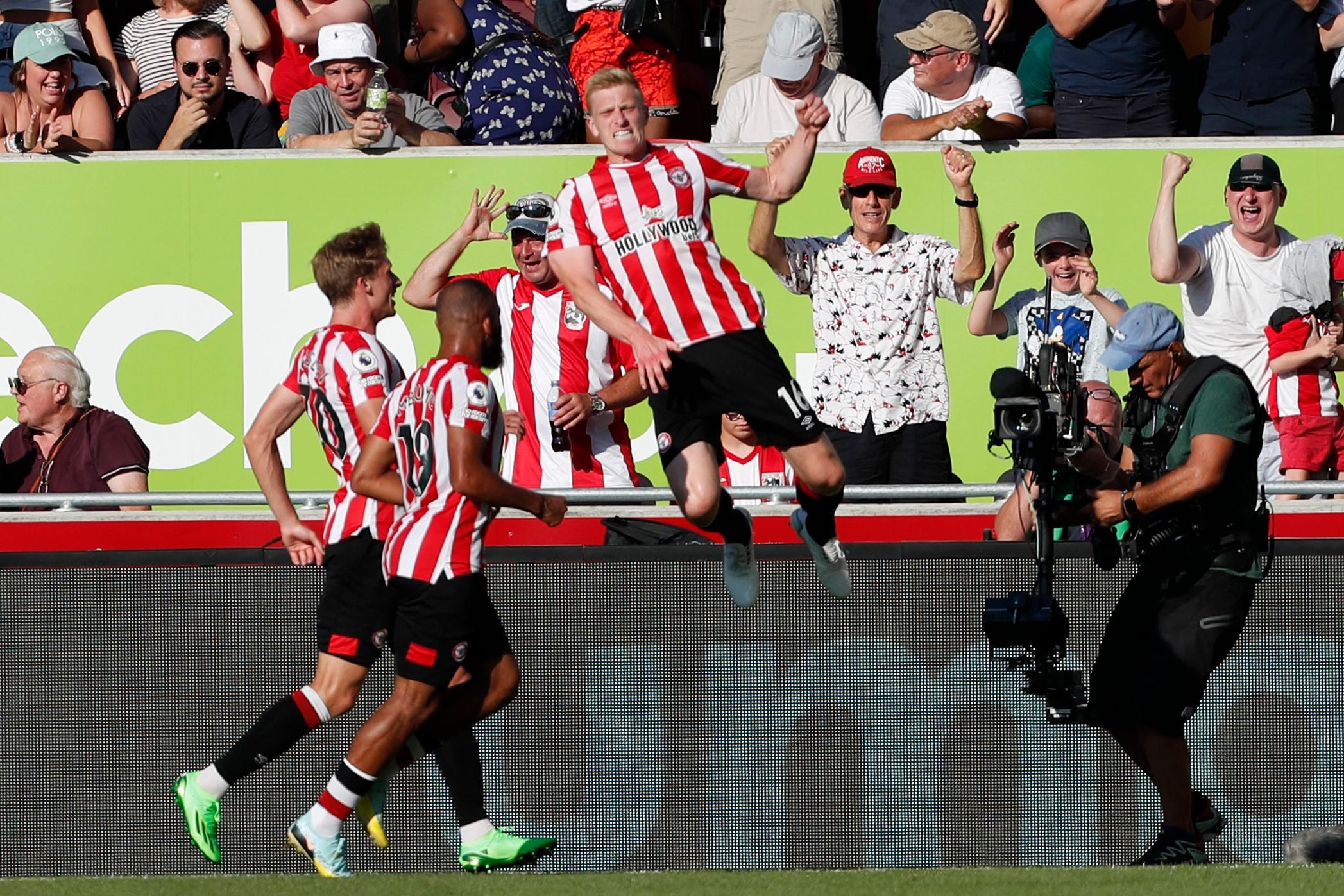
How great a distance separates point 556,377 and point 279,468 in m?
1.91

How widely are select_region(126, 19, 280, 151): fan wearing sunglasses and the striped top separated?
552 mm

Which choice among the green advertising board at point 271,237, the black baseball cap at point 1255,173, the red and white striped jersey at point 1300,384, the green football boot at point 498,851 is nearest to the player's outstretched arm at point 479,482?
the green football boot at point 498,851

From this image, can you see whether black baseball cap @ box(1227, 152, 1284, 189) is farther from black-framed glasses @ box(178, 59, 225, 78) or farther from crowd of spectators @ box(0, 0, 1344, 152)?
black-framed glasses @ box(178, 59, 225, 78)

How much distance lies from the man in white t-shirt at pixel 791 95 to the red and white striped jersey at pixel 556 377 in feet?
4.58

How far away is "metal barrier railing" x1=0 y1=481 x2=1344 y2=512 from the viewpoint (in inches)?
295

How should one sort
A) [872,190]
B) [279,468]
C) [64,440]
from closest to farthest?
[279,468] → [872,190] → [64,440]

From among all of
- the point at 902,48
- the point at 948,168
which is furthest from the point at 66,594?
the point at 902,48

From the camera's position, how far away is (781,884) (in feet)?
21.2

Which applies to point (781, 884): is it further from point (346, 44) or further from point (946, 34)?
point (346, 44)

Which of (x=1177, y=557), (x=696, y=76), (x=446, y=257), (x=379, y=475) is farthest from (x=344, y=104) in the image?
(x=1177, y=557)

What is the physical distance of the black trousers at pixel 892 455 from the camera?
28.2 feet

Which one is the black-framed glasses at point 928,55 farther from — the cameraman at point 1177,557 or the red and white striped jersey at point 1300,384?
the cameraman at point 1177,557

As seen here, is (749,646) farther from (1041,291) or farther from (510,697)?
(1041,291)

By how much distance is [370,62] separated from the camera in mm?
10023
